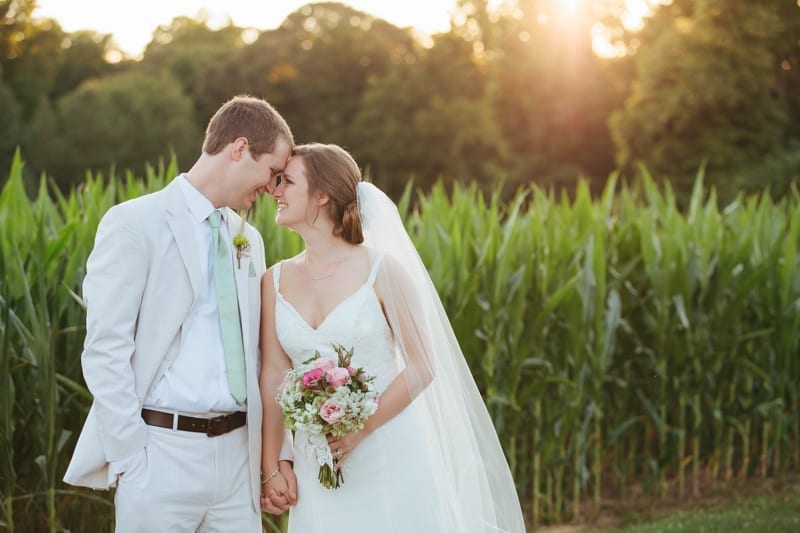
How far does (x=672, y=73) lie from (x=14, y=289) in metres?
24.5

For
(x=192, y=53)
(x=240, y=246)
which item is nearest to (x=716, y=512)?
(x=240, y=246)

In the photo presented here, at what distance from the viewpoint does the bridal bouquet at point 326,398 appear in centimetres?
283

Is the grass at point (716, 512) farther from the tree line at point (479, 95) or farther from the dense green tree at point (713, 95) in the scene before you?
the dense green tree at point (713, 95)

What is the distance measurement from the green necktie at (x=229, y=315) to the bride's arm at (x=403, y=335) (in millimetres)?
522

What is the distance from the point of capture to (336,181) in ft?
10.4

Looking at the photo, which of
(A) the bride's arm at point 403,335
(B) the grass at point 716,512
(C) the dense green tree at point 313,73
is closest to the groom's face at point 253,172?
(A) the bride's arm at point 403,335

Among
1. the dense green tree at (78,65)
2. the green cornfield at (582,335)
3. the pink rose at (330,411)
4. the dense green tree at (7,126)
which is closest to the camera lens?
the pink rose at (330,411)

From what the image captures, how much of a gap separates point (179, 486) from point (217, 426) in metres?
0.21

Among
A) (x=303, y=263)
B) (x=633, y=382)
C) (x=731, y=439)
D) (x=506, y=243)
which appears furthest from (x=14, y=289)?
(x=731, y=439)

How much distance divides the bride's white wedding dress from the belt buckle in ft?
1.08

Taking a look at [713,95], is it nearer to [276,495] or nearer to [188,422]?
[276,495]

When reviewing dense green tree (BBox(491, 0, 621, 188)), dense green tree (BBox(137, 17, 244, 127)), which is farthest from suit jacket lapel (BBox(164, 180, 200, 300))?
dense green tree (BBox(137, 17, 244, 127))

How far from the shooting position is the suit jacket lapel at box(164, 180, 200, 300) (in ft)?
9.39

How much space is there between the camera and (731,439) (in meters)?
6.48
